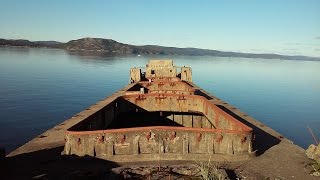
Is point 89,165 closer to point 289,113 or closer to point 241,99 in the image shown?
point 289,113

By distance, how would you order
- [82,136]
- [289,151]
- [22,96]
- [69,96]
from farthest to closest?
[69,96] → [22,96] → [289,151] → [82,136]

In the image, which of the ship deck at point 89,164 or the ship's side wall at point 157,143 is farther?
the ship's side wall at point 157,143

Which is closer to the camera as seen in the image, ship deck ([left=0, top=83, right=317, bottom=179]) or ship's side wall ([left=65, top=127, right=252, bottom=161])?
ship deck ([left=0, top=83, right=317, bottom=179])

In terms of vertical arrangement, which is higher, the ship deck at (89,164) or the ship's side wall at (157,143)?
the ship's side wall at (157,143)

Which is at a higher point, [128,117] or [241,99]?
[128,117]

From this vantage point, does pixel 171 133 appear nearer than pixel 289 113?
Yes

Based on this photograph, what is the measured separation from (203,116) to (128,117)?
502 centimetres

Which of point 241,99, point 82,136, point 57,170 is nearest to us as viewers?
point 57,170

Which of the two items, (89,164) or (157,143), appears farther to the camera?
(157,143)

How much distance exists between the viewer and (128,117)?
802 inches

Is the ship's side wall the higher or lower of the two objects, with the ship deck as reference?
higher

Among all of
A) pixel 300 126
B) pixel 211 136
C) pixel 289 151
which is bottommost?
pixel 300 126

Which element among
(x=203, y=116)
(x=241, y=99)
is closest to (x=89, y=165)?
(x=203, y=116)

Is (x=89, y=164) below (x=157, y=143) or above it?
below
